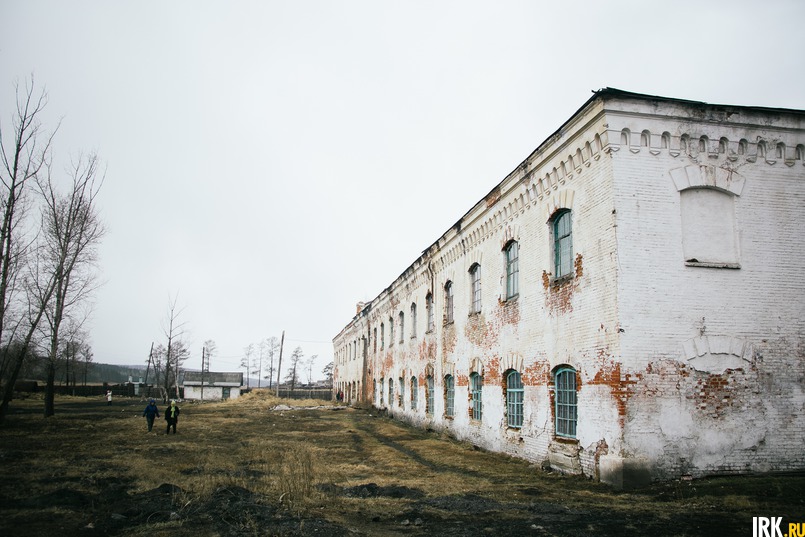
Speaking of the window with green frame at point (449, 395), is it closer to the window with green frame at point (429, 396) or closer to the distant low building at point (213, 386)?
the window with green frame at point (429, 396)

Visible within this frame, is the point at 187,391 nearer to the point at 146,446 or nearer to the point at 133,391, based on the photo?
the point at 133,391

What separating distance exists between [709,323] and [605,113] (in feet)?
14.2

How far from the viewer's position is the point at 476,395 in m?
16.8

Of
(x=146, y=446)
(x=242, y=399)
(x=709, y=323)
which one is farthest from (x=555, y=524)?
(x=242, y=399)

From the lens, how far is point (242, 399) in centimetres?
4966

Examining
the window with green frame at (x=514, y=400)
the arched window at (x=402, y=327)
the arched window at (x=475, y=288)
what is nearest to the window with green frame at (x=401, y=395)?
the arched window at (x=402, y=327)

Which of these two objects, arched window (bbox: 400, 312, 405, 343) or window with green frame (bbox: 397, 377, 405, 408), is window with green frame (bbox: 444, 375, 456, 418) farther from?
arched window (bbox: 400, 312, 405, 343)

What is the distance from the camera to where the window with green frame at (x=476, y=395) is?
1641cm

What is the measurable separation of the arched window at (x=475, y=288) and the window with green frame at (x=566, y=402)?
5640mm

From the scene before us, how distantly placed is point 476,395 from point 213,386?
54533 mm

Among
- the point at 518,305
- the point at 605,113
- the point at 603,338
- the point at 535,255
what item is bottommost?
the point at 603,338

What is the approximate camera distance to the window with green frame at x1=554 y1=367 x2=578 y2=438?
1108 centimetres

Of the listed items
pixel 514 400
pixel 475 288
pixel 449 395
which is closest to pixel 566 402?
pixel 514 400

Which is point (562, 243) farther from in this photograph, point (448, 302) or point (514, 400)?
point (448, 302)
